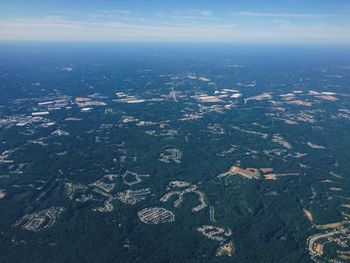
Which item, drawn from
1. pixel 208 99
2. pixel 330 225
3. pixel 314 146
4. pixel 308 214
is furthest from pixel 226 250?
pixel 208 99

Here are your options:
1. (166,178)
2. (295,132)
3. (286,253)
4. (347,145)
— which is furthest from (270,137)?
(286,253)

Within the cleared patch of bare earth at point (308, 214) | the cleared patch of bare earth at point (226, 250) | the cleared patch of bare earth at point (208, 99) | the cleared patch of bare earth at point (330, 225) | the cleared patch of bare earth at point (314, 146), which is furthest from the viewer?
the cleared patch of bare earth at point (208, 99)

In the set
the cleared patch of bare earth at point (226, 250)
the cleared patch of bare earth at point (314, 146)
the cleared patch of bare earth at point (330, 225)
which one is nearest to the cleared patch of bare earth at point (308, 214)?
the cleared patch of bare earth at point (330, 225)

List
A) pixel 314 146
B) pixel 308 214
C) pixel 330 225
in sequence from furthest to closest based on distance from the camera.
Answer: pixel 314 146, pixel 308 214, pixel 330 225

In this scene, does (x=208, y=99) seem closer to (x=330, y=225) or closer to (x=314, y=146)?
(x=314, y=146)

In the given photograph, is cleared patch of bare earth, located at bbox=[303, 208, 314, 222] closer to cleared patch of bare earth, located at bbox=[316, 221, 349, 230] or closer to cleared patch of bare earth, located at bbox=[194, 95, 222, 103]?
cleared patch of bare earth, located at bbox=[316, 221, 349, 230]

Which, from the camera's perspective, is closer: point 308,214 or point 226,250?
point 226,250

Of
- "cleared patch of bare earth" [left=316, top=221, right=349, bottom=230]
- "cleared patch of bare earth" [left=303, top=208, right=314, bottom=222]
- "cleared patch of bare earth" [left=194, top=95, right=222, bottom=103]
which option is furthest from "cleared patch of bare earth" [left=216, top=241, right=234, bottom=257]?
"cleared patch of bare earth" [left=194, top=95, right=222, bottom=103]

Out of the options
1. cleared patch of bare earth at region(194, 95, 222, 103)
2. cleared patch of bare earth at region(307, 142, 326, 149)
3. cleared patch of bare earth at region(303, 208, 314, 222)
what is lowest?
cleared patch of bare earth at region(194, 95, 222, 103)

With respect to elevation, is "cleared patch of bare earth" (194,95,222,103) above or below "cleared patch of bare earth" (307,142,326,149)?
below

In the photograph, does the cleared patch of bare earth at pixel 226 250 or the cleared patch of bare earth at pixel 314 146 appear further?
the cleared patch of bare earth at pixel 314 146

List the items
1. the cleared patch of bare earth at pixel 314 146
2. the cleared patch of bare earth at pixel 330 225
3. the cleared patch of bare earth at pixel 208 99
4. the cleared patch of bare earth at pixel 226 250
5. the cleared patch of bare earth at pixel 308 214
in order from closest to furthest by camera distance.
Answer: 1. the cleared patch of bare earth at pixel 226 250
2. the cleared patch of bare earth at pixel 330 225
3. the cleared patch of bare earth at pixel 308 214
4. the cleared patch of bare earth at pixel 314 146
5. the cleared patch of bare earth at pixel 208 99

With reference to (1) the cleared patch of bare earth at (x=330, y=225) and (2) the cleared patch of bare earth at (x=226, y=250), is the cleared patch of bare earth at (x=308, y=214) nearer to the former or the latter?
(1) the cleared patch of bare earth at (x=330, y=225)
